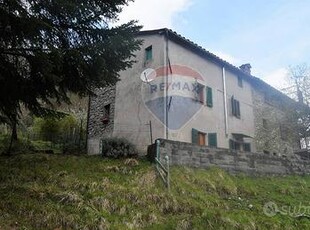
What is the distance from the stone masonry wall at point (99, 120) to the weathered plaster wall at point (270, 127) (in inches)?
340

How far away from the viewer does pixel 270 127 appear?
22.8 m

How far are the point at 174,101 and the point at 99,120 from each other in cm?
426

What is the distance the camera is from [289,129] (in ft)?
79.9

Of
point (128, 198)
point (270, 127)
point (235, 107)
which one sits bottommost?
point (128, 198)

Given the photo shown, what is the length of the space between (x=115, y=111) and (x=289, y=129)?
1268cm

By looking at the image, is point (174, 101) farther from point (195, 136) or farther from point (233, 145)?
point (233, 145)

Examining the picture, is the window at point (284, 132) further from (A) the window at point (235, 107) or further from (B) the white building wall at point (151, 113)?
(B) the white building wall at point (151, 113)

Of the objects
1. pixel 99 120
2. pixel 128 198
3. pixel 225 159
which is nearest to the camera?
pixel 128 198

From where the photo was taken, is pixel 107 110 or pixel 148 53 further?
pixel 107 110

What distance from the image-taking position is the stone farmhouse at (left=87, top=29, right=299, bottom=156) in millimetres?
16125

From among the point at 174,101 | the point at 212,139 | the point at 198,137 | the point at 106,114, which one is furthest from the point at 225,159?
the point at 106,114

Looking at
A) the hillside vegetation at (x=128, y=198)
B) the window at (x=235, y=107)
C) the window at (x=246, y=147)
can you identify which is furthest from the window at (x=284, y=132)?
the hillside vegetation at (x=128, y=198)

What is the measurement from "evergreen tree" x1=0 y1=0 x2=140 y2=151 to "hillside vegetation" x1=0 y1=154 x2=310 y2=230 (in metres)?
2.04

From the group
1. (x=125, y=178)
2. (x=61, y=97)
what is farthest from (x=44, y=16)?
(x=125, y=178)
